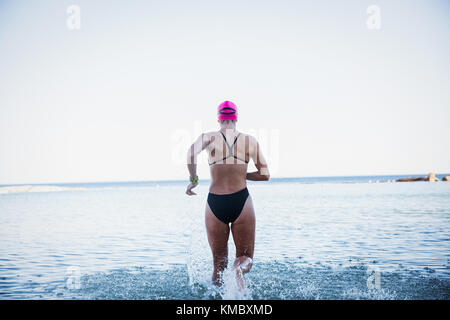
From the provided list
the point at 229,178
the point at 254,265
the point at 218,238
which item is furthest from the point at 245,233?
the point at 254,265

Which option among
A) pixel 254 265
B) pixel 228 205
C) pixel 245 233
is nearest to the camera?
pixel 228 205

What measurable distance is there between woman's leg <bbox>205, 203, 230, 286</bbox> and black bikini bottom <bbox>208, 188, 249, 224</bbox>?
0.09 metres

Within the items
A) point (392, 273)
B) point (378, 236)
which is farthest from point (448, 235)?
point (392, 273)

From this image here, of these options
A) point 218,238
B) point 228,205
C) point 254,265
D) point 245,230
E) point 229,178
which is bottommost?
point 254,265

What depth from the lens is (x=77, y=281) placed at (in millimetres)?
7219

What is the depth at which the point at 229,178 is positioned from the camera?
5.09m

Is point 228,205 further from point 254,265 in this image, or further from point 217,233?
point 254,265

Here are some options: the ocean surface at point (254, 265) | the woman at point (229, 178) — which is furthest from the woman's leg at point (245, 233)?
the ocean surface at point (254, 265)

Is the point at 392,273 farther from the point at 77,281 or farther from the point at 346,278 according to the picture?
the point at 77,281

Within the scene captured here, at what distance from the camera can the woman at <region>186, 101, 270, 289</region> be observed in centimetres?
505

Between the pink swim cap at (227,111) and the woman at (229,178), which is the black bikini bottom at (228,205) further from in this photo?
the pink swim cap at (227,111)

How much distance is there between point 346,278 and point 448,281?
1677mm

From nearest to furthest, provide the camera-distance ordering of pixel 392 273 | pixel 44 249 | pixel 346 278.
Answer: pixel 346 278, pixel 392 273, pixel 44 249

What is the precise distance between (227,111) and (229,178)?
2.88ft
